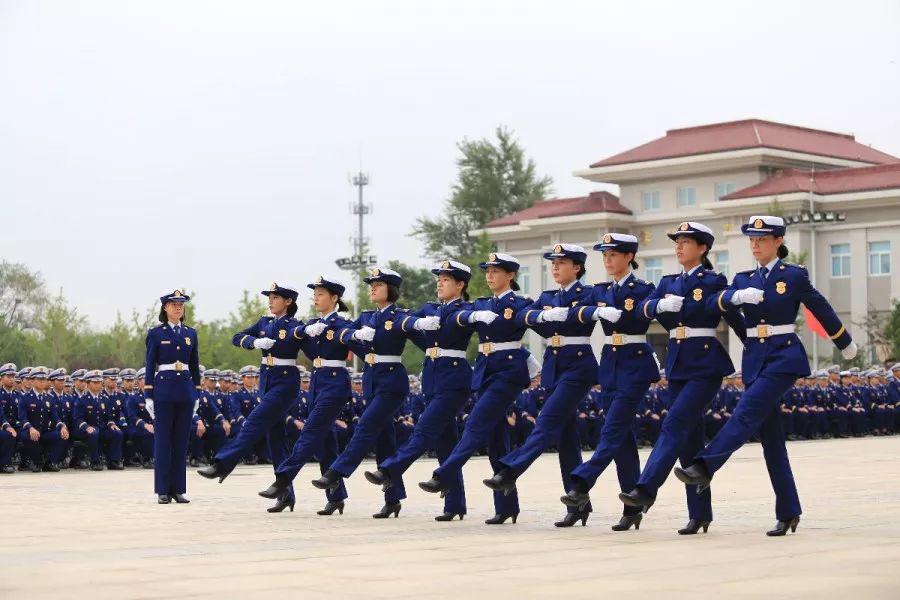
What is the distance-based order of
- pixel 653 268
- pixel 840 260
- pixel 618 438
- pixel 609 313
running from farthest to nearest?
1. pixel 653 268
2. pixel 840 260
3. pixel 618 438
4. pixel 609 313

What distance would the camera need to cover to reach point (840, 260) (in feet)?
172

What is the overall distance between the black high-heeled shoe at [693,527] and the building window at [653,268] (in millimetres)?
47546

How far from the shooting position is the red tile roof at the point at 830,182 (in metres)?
50.6

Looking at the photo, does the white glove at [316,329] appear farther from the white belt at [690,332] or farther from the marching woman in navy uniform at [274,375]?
the white belt at [690,332]

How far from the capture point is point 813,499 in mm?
12641

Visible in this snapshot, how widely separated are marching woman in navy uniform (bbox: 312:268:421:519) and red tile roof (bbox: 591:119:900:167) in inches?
1695

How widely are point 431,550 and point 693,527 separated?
188 centimetres

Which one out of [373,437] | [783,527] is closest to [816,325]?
[783,527]

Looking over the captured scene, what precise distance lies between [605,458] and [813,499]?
10.1ft

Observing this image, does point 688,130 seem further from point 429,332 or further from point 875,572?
point 875,572

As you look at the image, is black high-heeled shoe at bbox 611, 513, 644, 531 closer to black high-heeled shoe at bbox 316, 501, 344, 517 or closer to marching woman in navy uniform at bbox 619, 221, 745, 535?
marching woman in navy uniform at bbox 619, 221, 745, 535

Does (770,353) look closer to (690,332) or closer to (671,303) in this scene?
(690,332)

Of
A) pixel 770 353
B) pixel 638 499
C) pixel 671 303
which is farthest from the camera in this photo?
pixel 671 303

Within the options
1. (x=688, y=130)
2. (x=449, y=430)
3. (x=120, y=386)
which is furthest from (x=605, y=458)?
(x=688, y=130)
